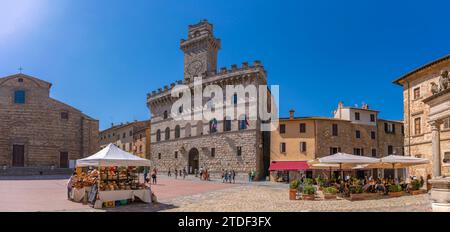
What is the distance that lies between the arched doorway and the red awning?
37.3 ft

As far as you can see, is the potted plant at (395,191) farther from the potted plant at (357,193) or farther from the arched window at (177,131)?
the arched window at (177,131)

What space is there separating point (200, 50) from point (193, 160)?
1443 centimetres

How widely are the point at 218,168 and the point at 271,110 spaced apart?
9234 millimetres

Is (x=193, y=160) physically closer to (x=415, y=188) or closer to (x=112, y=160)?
(x=415, y=188)

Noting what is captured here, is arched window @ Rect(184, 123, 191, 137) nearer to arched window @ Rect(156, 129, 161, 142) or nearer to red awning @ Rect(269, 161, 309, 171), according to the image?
arched window @ Rect(156, 129, 161, 142)

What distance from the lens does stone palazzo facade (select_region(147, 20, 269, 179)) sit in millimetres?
38375

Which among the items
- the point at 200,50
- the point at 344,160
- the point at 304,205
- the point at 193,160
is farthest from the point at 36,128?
the point at 304,205

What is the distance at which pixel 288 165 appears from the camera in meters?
35.7

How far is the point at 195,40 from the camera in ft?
158

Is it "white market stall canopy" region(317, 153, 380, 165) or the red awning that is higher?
"white market stall canopy" region(317, 153, 380, 165)

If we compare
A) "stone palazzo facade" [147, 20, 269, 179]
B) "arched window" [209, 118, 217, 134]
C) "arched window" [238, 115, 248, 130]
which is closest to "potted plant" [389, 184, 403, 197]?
"stone palazzo facade" [147, 20, 269, 179]

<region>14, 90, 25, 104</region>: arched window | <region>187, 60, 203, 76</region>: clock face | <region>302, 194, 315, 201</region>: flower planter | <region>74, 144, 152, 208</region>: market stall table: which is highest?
<region>187, 60, 203, 76</region>: clock face
